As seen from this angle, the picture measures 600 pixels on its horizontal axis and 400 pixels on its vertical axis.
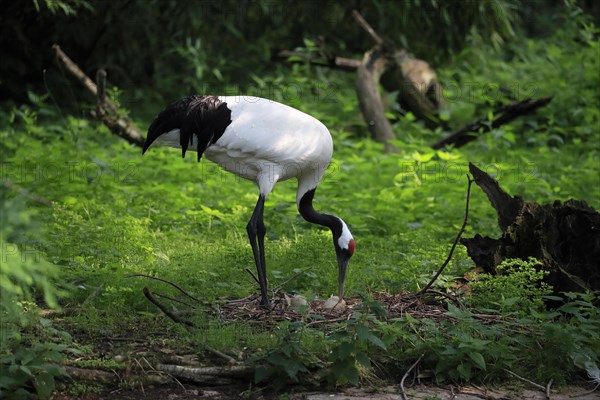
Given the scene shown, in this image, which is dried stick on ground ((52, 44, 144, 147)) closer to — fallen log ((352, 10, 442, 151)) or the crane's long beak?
fallen log ((352, 10, 442, 151))

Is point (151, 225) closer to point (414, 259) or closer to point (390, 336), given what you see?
point (414, 259)

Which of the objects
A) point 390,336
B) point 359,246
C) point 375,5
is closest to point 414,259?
point 359,246

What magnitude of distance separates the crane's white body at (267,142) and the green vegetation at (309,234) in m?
A: 0.66

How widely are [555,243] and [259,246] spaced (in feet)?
6.82

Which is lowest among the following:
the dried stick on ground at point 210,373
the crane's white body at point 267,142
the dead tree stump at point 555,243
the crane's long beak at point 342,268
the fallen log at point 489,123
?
the fallen log at point 489,123

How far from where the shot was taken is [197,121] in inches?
246

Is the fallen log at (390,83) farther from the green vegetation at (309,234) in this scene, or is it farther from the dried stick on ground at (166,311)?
the dried stick on ground at (166,311)

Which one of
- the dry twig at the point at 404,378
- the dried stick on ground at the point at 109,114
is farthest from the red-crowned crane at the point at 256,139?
the dried stick on ground at the point at 109,114

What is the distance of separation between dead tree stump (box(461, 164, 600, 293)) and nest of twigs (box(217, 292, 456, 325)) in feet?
1.99

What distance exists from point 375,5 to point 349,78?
4.57 feet

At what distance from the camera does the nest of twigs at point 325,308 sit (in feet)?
18.0

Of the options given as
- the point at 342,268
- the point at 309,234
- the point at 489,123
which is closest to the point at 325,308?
the point at 342,268

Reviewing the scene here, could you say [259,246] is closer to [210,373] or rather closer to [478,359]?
[210,373]

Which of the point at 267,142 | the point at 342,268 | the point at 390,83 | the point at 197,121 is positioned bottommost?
the point at 390,83
